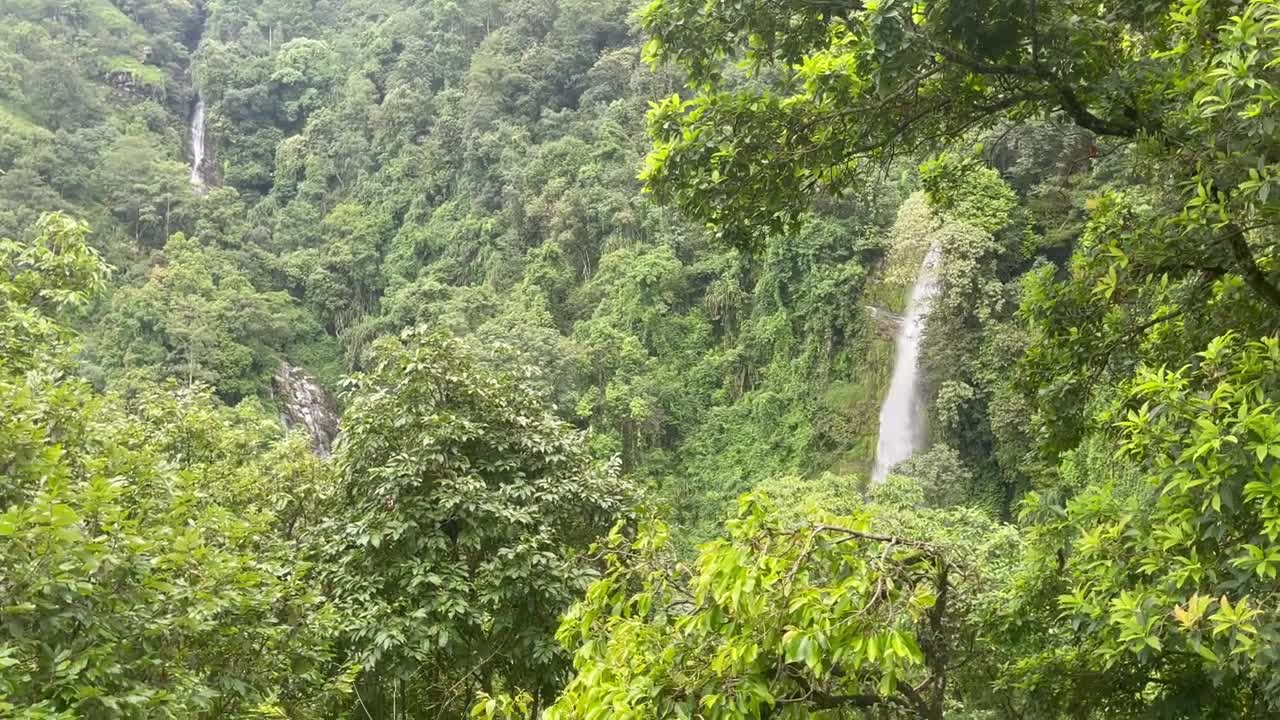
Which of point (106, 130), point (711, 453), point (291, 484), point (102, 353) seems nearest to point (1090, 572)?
point (291, 484)

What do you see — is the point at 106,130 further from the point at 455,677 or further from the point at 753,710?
the point at 753,710

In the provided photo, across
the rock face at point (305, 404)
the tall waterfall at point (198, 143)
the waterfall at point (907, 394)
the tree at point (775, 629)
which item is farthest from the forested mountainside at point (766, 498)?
the tall waterfall at point (198, 143)

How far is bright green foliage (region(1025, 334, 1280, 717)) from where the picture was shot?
201 centimetres

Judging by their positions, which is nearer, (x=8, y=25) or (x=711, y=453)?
(x=711, y=453)

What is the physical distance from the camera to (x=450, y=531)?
18.5 feet

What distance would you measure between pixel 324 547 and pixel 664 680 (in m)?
4.22

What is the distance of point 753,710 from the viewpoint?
175 cm

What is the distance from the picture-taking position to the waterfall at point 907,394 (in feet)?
60.5

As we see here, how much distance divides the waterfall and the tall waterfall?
3382 cm

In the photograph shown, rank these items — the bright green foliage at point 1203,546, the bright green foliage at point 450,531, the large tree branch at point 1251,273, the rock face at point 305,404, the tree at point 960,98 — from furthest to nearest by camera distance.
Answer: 1. the rock face at point 305,404
2. the bright green foliage at point 450,531
3. the large tree branch at point 1251,273
4. the tree at point 960,98
5. the bright green foliage at point 1203,546

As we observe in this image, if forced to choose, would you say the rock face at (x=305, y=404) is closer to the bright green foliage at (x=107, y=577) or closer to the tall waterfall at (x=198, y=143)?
the tall waterfall at (x=198, y=143)

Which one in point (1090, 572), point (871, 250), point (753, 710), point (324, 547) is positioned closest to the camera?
point (753, 710)

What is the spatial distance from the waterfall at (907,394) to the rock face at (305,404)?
1899 cm

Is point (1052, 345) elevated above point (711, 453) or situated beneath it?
elevated above
